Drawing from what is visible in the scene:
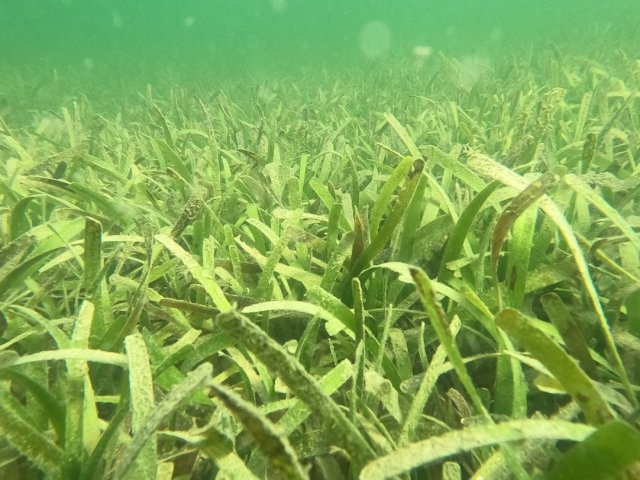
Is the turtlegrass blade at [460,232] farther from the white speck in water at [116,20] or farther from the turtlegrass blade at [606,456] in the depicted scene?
the white speck in water at [116,20]

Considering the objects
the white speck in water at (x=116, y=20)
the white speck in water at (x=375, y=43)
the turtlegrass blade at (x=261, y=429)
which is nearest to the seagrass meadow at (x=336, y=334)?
the turtlegrass blade at (x=261, y=429)

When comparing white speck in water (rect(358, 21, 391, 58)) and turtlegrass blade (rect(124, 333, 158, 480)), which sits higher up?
white speck in water (rect(358, 21, 391, 58))

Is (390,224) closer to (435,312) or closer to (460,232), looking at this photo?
(460,232)

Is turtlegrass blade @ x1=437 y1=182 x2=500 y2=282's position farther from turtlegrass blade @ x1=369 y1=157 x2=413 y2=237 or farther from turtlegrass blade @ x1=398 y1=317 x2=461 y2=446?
turtlegrass blade @ x1=398 y1=317 x2=461 y2=446

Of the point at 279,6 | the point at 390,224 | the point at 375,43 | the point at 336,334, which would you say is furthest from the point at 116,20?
the point at 336,334

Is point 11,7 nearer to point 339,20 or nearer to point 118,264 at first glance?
point 339,20

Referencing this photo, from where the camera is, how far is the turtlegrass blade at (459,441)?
0.44m

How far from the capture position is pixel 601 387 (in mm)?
703

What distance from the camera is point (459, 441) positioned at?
0.47m

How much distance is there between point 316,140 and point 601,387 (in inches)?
86.7

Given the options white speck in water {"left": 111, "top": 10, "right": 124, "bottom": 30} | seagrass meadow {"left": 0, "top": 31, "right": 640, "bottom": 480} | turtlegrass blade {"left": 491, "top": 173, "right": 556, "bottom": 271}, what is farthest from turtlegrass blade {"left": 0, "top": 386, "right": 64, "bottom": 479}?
white speck in water {"left": 111, "top": 10, "right": 124, "bottom": 30}

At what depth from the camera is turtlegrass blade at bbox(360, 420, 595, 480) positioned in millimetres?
440

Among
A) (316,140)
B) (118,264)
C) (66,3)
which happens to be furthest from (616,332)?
(66,3)

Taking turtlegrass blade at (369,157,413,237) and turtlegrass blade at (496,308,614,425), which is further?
turtlegrass blade at (369,157,413,237)
